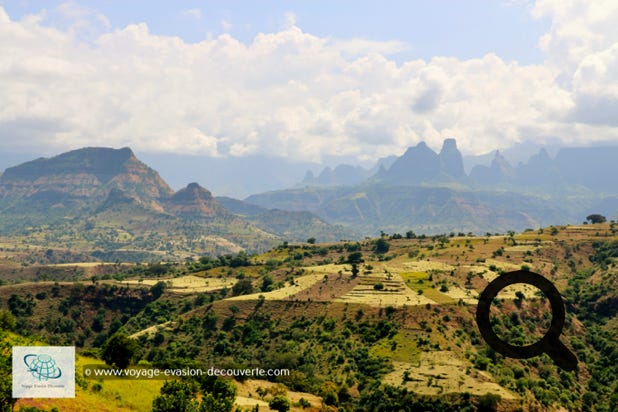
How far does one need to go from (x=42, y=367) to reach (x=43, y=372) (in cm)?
55

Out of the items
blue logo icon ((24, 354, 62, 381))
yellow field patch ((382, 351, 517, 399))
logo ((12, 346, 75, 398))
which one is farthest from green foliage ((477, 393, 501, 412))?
blue logo icon ((24, 354, 62, 381))

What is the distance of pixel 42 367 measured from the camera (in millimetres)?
49875

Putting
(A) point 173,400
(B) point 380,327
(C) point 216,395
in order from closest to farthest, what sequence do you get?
(A) point 173,400 → (C) point 216,395 → (B) point 380,327

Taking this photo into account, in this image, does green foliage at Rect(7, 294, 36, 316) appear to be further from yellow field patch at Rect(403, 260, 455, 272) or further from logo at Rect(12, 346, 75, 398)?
logo at Rect(12, 346, 75, 398)

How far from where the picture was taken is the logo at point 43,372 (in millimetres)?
48000

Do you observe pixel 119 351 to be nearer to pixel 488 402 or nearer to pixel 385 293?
pixel 488 402

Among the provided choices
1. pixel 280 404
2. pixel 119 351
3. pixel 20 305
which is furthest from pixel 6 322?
pixel 20 305

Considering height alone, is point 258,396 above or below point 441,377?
above

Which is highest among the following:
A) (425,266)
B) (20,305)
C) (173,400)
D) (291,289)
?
(425,266)

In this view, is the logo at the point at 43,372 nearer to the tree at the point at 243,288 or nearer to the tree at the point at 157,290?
the tree at the point at 243,288

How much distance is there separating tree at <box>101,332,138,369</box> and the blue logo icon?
28.3 meters

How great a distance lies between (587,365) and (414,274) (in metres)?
58.9

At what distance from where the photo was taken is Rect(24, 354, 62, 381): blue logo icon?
48969 millimetres

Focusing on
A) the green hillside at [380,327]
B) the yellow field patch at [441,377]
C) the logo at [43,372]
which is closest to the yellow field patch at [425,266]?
the green hillside at [380,327]
